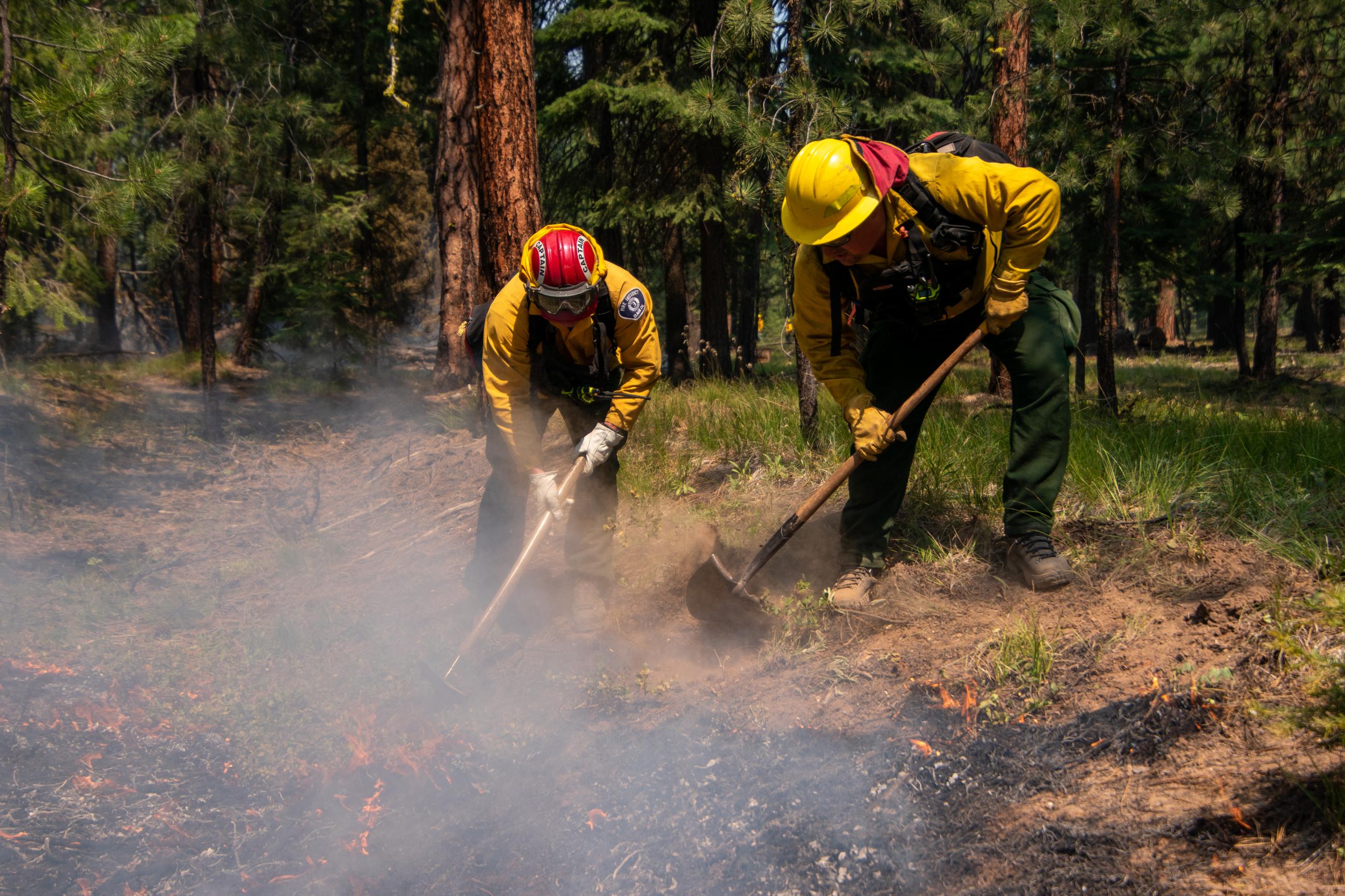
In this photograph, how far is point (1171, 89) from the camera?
296 inches

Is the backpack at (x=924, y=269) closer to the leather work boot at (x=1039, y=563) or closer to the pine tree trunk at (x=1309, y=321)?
the leather work boot at (x=1039, y=563)

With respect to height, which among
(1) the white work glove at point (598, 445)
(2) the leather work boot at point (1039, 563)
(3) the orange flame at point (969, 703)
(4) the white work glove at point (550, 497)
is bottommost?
(3) the orange flame at point (969, 703)

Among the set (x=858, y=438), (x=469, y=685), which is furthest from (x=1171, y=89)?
(x=469, y=685)

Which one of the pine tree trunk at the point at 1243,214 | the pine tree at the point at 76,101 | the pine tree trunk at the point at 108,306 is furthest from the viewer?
the pine tree trunk at the point at 108,306

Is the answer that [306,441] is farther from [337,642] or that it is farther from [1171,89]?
[1171,89]

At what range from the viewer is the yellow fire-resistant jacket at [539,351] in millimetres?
3826

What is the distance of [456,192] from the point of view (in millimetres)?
9570

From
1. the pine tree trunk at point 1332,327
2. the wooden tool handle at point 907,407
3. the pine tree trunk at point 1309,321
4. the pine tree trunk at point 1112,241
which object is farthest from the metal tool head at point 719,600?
the pine tree trunk at point 1332,327

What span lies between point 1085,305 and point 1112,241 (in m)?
11.4

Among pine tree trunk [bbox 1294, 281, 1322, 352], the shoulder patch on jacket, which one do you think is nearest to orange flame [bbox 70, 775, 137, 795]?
the shoulder patch on jacket

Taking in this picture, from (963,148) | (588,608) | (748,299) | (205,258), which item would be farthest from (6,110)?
(748,299)

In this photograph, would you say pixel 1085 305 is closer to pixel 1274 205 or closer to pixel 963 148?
pixel 1274 205

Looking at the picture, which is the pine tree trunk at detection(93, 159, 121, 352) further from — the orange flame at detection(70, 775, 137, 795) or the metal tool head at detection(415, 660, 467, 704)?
the metal tool head at detection(415, 660, 467, 704)

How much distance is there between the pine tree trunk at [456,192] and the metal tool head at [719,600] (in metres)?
5.60
